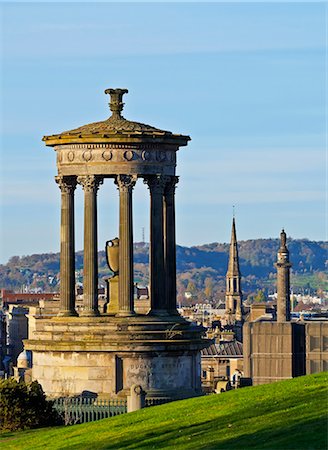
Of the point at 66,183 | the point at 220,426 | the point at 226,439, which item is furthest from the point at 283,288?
the point at 226,439

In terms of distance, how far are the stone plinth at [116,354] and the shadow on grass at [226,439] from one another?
9.80 metres

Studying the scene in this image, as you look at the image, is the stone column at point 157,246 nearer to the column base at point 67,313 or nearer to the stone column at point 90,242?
the stone column at point 90,242

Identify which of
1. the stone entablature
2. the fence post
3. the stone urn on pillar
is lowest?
the fence post

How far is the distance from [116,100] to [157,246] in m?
4.41

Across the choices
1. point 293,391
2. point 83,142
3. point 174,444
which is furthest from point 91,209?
point 174,444

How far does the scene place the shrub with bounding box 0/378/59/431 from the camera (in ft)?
200

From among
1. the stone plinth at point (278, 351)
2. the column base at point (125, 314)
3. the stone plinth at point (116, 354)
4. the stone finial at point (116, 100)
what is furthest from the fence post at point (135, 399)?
the stone plinth at point (278, 351)

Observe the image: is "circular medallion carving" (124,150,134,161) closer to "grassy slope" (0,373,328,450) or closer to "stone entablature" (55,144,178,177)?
"stone entablature" (55,144,178,177)

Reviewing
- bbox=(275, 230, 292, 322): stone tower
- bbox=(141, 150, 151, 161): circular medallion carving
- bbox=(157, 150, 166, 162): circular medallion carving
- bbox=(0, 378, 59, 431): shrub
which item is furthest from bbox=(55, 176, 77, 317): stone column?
bbox=(275, 230, 292, 322): stone tower

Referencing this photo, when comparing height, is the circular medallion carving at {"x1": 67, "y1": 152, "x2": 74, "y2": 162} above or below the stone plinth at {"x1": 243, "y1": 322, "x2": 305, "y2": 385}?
above

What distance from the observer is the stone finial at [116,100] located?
65062 millimetres

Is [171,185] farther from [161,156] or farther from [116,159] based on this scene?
[116,159]

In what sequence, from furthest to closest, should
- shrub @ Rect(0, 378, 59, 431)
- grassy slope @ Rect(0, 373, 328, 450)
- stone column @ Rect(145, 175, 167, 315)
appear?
stone column @ Rect(145, 175, 167, 315) < shrub @ Rect(0, 378, 59, 431) < grassy slope @ Rect(0, 373, 328, 450)

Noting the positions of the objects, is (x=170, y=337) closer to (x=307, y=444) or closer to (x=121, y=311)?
(x=121, y=311)
